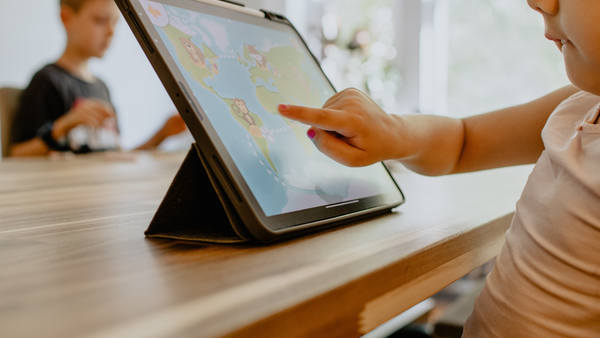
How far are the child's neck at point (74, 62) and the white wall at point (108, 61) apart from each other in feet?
1.73

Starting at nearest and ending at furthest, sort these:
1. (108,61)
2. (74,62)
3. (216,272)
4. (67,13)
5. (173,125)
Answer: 1. (216,272)
2. (173,125)
3. (67,13)
4. (74,62)
5. (108,61)

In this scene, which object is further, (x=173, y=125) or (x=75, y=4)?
(x=75, y=4)

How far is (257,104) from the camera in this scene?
40 centimetres

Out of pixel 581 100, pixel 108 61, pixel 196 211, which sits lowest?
pixel 108 61

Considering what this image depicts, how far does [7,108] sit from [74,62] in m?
0.47

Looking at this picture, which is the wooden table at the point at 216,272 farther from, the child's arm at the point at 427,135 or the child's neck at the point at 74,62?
the child's neck at the point at 74,62

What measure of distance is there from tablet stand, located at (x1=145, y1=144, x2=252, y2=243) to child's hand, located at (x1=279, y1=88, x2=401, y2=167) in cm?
8

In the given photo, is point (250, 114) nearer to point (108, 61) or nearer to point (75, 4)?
point (75, 4)

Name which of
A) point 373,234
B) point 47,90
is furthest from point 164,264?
point 47,90

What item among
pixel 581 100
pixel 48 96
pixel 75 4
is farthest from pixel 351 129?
pixel 75 4

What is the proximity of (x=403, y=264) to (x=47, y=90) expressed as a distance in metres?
1.91

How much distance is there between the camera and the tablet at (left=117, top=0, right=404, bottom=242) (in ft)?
1.08

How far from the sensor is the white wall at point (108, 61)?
7.45 feet

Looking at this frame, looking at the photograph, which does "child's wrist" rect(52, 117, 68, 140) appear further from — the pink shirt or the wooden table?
the pink shirt
